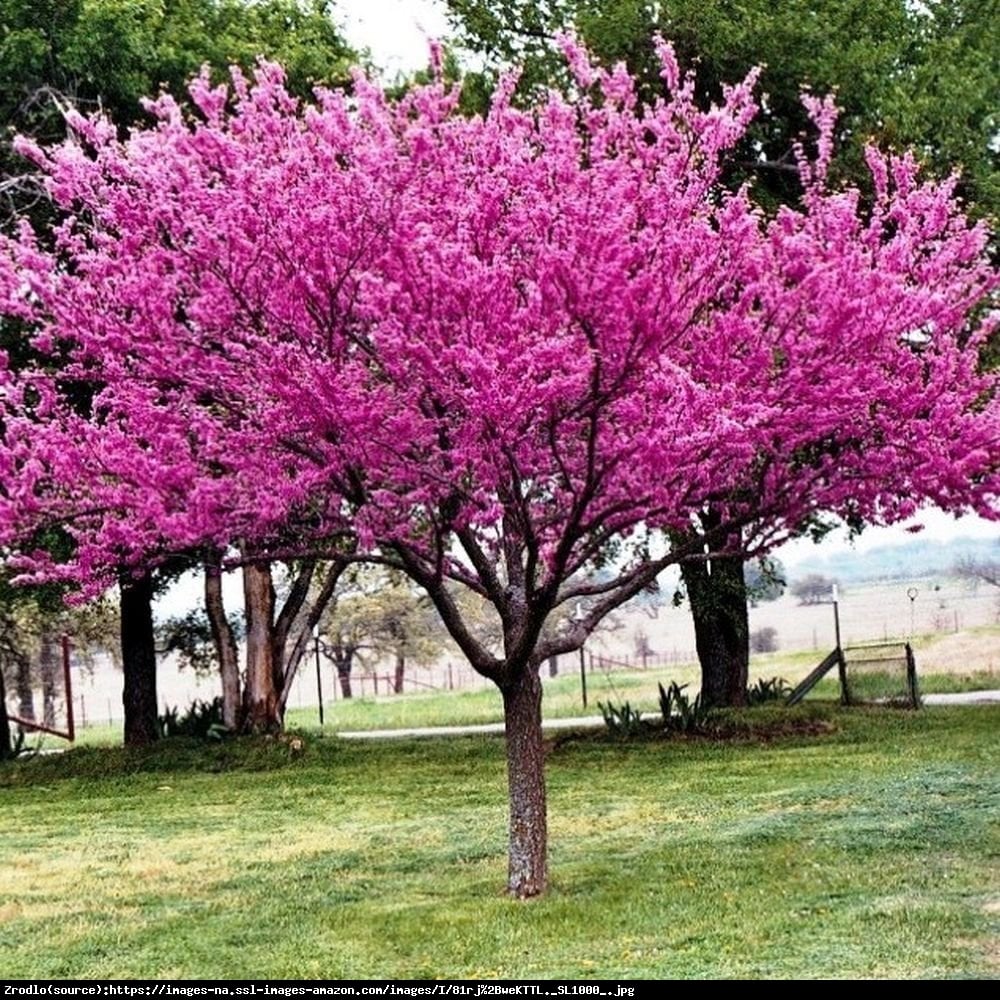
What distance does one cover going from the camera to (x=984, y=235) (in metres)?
8.91

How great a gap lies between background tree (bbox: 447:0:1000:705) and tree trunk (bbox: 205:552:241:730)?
6817 millimetres

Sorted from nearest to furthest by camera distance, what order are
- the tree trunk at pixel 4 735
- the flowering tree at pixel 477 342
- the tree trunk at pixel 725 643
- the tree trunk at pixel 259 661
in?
the flowering tree at pixel 477 342
the tree trunk at pixel 725 643
the tree trunk at pixel 259 661
the tree trunk at pixel 4 735

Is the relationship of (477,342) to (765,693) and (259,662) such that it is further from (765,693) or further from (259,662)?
(765,693)

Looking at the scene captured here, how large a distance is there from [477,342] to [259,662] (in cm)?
1432

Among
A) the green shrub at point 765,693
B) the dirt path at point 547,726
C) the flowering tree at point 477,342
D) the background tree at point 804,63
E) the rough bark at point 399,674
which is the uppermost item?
the background tree at point 804,63

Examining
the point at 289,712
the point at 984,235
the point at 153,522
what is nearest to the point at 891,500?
the point at 984,235

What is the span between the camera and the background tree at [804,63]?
17.4m

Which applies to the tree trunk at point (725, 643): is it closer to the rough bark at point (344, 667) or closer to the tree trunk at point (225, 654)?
the tree trunk at point (225, 654)

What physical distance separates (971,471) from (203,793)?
10.7 meters

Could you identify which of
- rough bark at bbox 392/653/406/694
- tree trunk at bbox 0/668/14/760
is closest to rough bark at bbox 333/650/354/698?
rough bark at bbox 392/653/406/694

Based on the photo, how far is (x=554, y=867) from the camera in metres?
10.1

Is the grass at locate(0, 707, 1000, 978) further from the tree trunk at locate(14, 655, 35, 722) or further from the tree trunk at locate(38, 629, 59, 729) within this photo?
the tree trunk at locate(38, 629, 59, 729)

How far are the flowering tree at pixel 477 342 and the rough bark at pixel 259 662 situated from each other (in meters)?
12.5

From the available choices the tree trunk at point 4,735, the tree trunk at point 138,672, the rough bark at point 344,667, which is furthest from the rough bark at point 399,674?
the tree trunk at point 138,672
